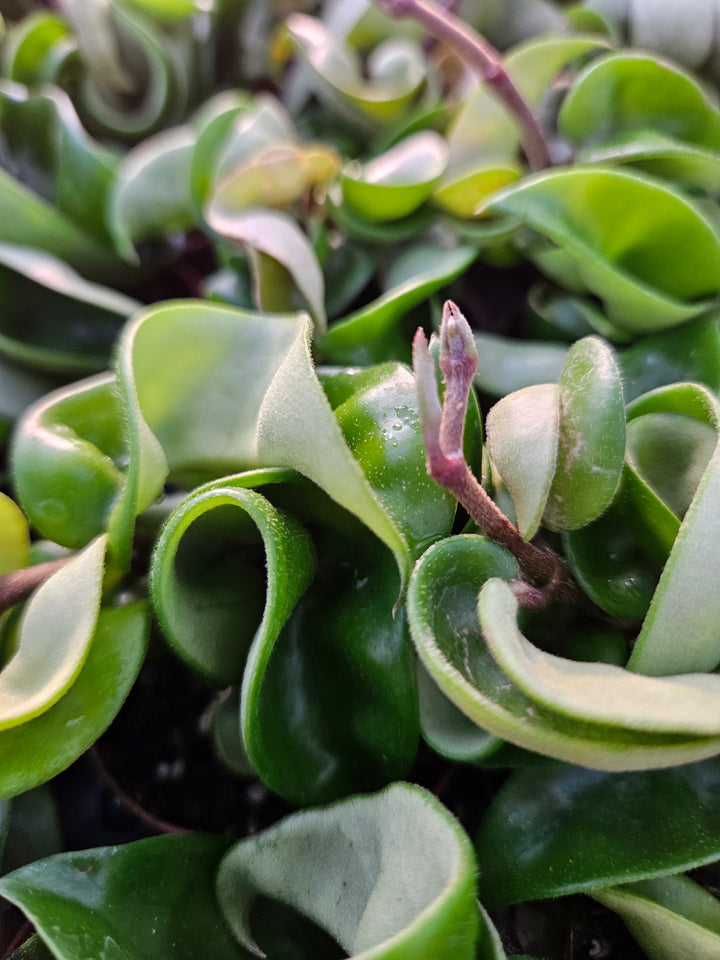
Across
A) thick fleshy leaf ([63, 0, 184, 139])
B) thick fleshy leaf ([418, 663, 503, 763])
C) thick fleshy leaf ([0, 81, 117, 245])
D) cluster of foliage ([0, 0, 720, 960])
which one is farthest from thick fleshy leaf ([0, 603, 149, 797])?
thick fleshy leaf ([63, 0, 184, 139])

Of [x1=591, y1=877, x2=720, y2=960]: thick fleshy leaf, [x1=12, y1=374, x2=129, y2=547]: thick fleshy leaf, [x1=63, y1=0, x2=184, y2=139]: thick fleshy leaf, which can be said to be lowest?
[x1=591, y1=877, x2=720, y2=960]: thick fleshy leaf

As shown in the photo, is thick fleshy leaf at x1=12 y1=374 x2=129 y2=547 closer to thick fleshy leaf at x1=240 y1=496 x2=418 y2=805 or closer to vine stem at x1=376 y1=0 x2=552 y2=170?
thick fleshy leaf at x1=240 y1=496 x2=418 y2=805

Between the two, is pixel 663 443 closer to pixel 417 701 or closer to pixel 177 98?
pixel 417 701

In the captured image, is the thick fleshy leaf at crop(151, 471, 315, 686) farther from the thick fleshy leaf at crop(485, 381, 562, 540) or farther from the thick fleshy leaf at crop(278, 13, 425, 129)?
the thick fleshy leaf at crop(278, 13, 425, 129)

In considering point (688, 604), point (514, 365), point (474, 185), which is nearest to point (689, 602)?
point (688, 604)

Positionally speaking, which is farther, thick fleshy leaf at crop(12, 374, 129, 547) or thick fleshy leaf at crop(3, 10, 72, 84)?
thick fleshy leaf at crop(3, 10, 72, 84)

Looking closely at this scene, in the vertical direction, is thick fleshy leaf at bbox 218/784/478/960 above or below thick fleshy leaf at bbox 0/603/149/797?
below

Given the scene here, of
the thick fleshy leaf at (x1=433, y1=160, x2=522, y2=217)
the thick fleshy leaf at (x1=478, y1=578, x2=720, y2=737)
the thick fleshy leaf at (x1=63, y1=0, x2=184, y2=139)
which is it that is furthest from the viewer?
the thick fleshy leaf at (x1=63, y1=0, x2=184, y2=139)

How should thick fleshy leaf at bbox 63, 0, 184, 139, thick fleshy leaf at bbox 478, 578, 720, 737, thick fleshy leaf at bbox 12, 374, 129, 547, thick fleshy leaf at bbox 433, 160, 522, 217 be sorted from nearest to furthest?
1. thick fleshy leaf at bbox 478, 578, 720, 737
2. thick fleshy leaf at bbox 12, 374, 129, 547
3. thick fleshy leaf at bbox 433, 160, 522, 217
4. thick fleshy leaf at bbox 63, 0, 184, 139
